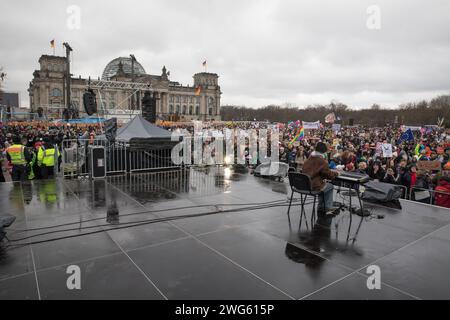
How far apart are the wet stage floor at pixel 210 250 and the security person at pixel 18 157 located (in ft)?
7.99

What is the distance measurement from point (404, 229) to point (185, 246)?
4.22 meters

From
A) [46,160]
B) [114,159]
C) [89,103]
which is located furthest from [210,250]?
[89,103]

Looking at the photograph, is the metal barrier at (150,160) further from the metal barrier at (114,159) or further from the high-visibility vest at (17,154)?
the high-visibility vest at (17,154)

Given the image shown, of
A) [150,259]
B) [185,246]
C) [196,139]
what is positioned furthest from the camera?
[196,139]

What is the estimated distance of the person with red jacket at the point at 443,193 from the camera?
25.0 feet

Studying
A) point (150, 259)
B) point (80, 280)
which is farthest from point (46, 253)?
point (150, 259)

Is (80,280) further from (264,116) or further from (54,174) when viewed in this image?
(264,116)

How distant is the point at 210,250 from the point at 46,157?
943 cm

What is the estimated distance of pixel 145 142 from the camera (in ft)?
38.1

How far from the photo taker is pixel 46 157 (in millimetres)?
11281

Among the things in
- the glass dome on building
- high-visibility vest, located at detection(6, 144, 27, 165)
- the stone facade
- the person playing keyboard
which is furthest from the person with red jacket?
the glass dome on building

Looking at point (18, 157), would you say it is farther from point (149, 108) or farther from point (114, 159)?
point (149, 108)

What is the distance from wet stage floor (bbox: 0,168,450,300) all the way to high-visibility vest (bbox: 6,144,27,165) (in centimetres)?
247

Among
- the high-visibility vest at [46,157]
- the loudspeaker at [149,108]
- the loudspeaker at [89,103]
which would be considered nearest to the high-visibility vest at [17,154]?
the high-visibility vest at [46,157]
